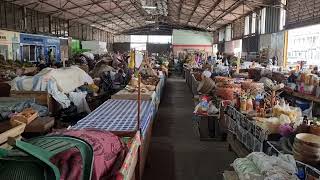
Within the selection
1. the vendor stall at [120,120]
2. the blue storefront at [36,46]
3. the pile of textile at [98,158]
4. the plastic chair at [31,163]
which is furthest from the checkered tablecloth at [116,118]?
the blue storefront at [36,46]

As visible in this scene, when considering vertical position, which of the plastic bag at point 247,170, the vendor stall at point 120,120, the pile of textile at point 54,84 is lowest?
the plastic bag at point 247,170

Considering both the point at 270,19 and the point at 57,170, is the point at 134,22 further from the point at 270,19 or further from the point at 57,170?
the point at 57,170

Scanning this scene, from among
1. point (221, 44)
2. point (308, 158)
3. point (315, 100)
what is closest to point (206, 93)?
point (315, 100)

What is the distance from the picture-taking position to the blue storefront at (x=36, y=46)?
15.4m

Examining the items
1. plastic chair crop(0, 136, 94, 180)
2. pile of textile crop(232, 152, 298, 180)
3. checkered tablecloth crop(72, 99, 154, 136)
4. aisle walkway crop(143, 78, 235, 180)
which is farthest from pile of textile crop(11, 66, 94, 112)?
plastic chair crop(0, 136, 94, 180)

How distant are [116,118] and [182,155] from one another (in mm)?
1544

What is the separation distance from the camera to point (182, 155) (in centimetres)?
567

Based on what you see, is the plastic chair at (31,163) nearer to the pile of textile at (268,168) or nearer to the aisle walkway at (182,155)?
the pile of textile at (268,168)

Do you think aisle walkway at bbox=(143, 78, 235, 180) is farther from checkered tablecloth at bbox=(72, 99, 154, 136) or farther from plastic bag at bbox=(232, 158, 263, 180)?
plastic bag at bbox=(232, 158, 263, 180)

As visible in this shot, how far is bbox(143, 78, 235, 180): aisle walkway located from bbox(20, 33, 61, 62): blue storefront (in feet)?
31.5

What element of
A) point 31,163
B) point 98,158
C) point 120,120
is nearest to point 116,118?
point 120,120

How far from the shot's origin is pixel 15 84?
266 inches

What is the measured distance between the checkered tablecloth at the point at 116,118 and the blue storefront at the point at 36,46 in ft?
35.4

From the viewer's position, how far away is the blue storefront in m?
15.4
